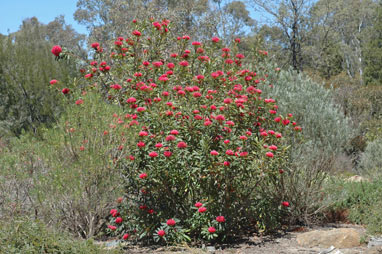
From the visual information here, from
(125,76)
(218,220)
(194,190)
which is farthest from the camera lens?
(125,76)

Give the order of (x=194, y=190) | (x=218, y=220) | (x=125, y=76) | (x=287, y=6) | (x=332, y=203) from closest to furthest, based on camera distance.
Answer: (x=218, y=220) → (x=194, y=190) → (x=125, y=76) → (x=332, y=203) → (x=287, y=6)

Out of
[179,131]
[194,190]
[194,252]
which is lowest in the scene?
[194,252]

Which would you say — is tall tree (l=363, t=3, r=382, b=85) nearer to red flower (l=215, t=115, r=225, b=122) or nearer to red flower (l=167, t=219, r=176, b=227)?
red flower (l=215, t=115, r=225, b=122)

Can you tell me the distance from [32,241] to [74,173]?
3.97ft

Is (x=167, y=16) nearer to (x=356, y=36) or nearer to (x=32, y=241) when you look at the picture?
(x=32, y=241)

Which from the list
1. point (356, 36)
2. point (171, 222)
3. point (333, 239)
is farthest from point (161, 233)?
point (356, 36)

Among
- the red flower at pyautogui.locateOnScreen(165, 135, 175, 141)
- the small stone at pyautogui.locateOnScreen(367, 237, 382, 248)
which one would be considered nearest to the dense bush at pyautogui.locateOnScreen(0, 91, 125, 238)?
the red flower at pyautogui.locateOnScreen(165, 135, 175, 141)

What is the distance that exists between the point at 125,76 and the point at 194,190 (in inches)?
72.7

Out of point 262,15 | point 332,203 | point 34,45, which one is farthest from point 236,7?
point 332,203

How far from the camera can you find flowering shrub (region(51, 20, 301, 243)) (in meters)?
4.83

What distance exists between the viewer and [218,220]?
4836mm

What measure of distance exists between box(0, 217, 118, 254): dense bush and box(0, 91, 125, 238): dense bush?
3.18 ft

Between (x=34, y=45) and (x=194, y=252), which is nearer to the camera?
(x=194, y=252)

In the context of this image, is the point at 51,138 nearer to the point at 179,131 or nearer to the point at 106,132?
the point at 106,132
